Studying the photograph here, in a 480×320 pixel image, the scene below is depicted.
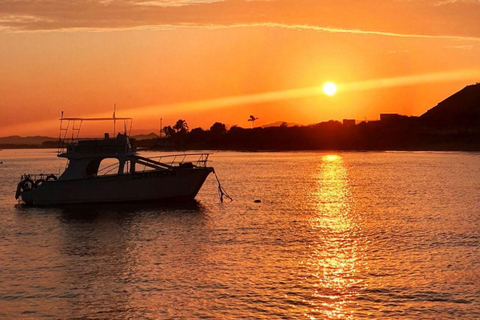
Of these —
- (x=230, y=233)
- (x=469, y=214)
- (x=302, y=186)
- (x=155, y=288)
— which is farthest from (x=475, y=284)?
(x=302, y=186)

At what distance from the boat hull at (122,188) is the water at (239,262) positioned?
3.34ft

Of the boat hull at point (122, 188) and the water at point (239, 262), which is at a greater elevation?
the boat hull at point (122, 188)

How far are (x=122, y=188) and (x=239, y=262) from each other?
24.7 m

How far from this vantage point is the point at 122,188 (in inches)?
2051

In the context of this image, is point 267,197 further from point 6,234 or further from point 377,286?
point 377,286

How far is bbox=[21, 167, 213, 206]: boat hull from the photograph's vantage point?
52.0 meters

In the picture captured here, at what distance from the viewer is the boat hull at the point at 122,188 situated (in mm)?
51969

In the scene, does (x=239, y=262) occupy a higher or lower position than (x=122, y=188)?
lower

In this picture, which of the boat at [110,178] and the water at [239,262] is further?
the boat at [110,178]

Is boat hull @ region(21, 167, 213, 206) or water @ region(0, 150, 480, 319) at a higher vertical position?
boat hull @ region(21, 167, 213, 206)

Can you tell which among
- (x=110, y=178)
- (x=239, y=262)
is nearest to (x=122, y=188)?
(x=110, y=178)

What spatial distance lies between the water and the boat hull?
1017 millimetres

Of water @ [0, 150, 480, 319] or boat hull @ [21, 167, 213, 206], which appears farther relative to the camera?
boat hull @ [21, 167, 213, 206]

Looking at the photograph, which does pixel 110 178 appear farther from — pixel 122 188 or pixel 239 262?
pixel 239 262
